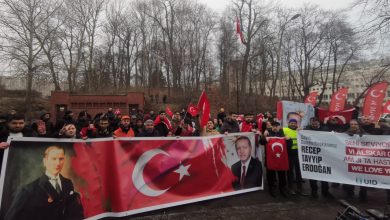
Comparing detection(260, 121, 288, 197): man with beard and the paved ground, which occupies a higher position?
detection(260, 121, 288, 197): man with beard

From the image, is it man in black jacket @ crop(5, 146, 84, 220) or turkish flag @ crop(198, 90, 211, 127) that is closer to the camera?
man in black jacket @ crop(5, 146, 84, 220)

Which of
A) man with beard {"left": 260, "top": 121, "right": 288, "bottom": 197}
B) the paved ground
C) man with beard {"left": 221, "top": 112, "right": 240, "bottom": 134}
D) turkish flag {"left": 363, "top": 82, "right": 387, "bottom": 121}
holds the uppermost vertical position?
turkish flag {"left": 363, "top": 82, "right": 387, "bottom": 121}

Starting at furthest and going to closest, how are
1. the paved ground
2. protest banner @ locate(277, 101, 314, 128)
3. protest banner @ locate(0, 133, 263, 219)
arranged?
1. protest banner @ locate(277, 101, 314, 128)
2. the paved ground
3. protest banner @ locate(0, 133, 263, 219)

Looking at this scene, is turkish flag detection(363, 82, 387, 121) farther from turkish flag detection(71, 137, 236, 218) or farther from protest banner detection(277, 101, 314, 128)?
turkish flag detection(71, 137, 236, 218)

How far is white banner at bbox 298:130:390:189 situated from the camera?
5852mm

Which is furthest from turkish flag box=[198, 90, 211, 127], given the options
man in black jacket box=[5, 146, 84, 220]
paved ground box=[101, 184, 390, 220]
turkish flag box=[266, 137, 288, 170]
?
man in black jacket box=[5, 146, 84, 220]

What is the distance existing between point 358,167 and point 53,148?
5.74 m

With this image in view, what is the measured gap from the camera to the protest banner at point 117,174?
3.92 m

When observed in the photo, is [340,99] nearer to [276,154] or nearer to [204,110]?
[276,154]

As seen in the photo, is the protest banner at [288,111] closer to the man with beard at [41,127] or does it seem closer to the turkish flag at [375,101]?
the turkish flag at [375,101]

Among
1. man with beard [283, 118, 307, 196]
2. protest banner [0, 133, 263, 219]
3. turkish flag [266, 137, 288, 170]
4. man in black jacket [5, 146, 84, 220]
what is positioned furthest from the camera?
man with beard [283, 118, 307, 196]

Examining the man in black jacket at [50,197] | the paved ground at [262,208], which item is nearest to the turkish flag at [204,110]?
the paved ground at [262,208]

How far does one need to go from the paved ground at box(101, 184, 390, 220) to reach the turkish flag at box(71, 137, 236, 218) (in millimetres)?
216

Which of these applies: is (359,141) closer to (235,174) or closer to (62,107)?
(235,174)
